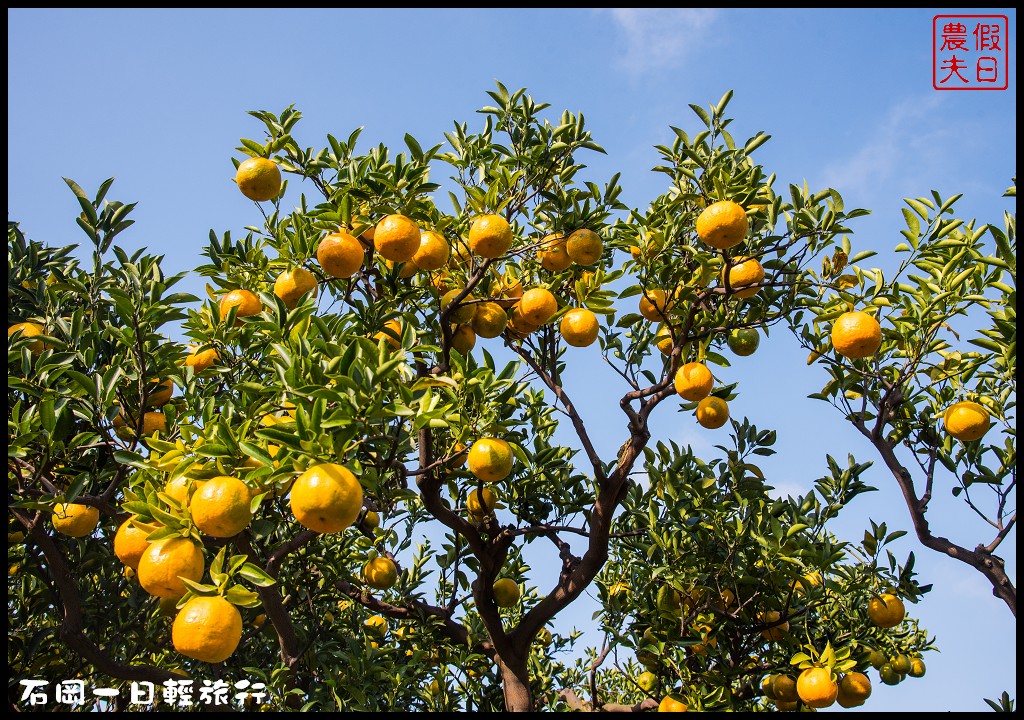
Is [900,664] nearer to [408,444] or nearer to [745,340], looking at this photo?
[745,340]

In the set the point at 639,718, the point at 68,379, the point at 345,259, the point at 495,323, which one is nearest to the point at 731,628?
the point at 639,718

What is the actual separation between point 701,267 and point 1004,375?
178 cm

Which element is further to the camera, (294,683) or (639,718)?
(294,683)

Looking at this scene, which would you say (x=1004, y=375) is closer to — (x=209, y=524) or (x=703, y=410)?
(x=703, y=410)

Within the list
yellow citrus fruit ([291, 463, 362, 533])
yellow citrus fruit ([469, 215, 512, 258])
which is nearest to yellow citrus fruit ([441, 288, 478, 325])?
yellow citrus fruit ([469, 215, 512, 258])

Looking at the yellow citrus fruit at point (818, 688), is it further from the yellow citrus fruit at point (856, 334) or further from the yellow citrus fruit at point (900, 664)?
the yellow citrus fruit at point (856, 334)

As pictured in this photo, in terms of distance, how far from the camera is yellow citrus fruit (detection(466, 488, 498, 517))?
5148mm

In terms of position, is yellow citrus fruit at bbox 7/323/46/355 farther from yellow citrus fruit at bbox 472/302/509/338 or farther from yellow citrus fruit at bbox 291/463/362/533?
yellow citrus fruit at bbox 472/302/509/338

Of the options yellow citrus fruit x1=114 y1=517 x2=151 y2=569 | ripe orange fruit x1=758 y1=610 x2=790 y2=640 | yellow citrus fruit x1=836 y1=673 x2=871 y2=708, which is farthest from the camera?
ripe orange fruit x1=758 y1=610 x2=790 y2=640

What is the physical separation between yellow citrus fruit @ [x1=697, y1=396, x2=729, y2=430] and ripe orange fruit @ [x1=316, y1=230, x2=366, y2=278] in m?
2.26

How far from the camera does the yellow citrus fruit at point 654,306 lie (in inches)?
179

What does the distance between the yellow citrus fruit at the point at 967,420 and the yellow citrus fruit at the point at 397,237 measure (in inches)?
122

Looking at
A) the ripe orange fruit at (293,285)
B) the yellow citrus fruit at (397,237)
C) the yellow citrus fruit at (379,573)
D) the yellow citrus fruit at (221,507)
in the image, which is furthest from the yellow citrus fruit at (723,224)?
the yellow citrus fruit at (379,573)

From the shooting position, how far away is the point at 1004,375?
13.7ft
